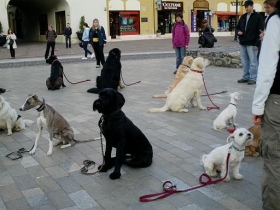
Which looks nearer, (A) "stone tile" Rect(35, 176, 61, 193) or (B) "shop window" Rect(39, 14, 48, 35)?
(A) "stone tile" Rect(35, 176, 61, 193)

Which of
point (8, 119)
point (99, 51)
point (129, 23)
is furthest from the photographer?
point (129, 23)

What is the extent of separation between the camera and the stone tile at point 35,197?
11.3ft

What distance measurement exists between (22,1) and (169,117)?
35929mm

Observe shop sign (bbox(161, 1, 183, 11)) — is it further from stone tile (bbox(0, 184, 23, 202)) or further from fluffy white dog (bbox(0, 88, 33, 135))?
stone tile (bbox(0, 184, 23, 202))

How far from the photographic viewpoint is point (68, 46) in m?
27.7

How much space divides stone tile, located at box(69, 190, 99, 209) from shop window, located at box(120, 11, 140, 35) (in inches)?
1333

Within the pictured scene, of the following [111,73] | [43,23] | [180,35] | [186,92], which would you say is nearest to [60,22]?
[43,23]

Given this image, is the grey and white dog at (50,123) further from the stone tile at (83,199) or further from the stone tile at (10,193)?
the stone tile at (83,199)

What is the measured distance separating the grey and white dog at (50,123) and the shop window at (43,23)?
34.4 m

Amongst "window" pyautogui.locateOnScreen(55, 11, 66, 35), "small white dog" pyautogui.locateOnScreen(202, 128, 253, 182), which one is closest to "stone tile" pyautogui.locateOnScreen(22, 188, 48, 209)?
"small white dog" pyautogui.locateOnScreen(202, 128, 253, 182)

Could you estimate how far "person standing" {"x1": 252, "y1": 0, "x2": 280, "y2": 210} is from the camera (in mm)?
2545

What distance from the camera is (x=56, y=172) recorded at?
4207mm

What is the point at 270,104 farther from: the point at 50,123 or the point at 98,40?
the point at 98,40

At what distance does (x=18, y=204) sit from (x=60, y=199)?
16.3 inches
